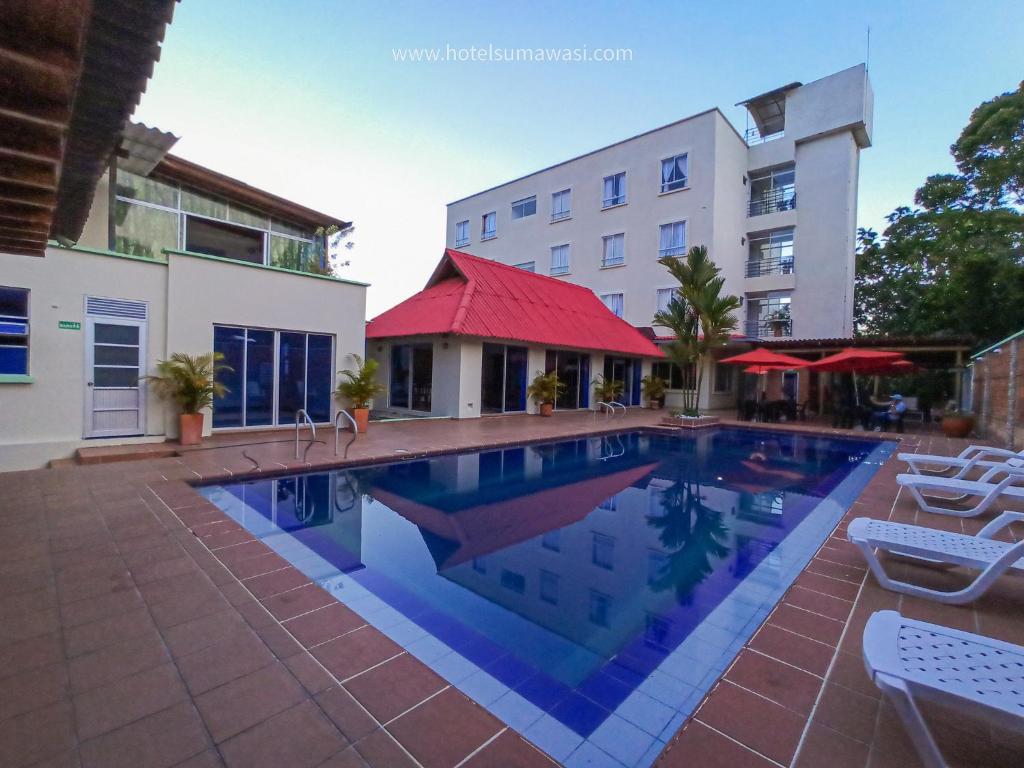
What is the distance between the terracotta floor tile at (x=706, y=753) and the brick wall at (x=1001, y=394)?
11.0m

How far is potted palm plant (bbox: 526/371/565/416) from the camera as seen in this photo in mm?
16078

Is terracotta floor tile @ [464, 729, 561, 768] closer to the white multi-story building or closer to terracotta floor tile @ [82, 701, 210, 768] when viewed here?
terracotta floor tile @ [82, 701, 210, 768]

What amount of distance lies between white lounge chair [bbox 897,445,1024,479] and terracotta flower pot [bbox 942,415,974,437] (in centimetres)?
607

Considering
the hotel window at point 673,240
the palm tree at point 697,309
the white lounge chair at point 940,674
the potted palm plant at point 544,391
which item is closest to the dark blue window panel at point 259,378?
the potted palm plant at point 544,391

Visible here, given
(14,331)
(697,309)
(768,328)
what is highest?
(768,328)

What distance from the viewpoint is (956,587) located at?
367 centimetres

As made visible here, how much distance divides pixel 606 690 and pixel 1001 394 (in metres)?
13.2

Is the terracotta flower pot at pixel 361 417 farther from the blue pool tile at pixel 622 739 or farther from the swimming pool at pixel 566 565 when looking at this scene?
the blue pool tile at pixel 622 739

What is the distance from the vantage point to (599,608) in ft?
13.2

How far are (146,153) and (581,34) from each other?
10.6 metres

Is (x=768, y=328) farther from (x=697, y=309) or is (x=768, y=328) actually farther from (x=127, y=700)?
(x=127, y=700)

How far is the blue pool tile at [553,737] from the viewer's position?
89.3 inches

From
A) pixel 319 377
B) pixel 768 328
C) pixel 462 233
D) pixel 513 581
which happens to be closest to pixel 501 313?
pixel 319 377

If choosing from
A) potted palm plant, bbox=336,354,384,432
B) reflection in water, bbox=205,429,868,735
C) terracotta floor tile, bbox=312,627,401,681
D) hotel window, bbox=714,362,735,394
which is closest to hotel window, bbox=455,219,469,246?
hotel window, bbox=714,362,735,394
